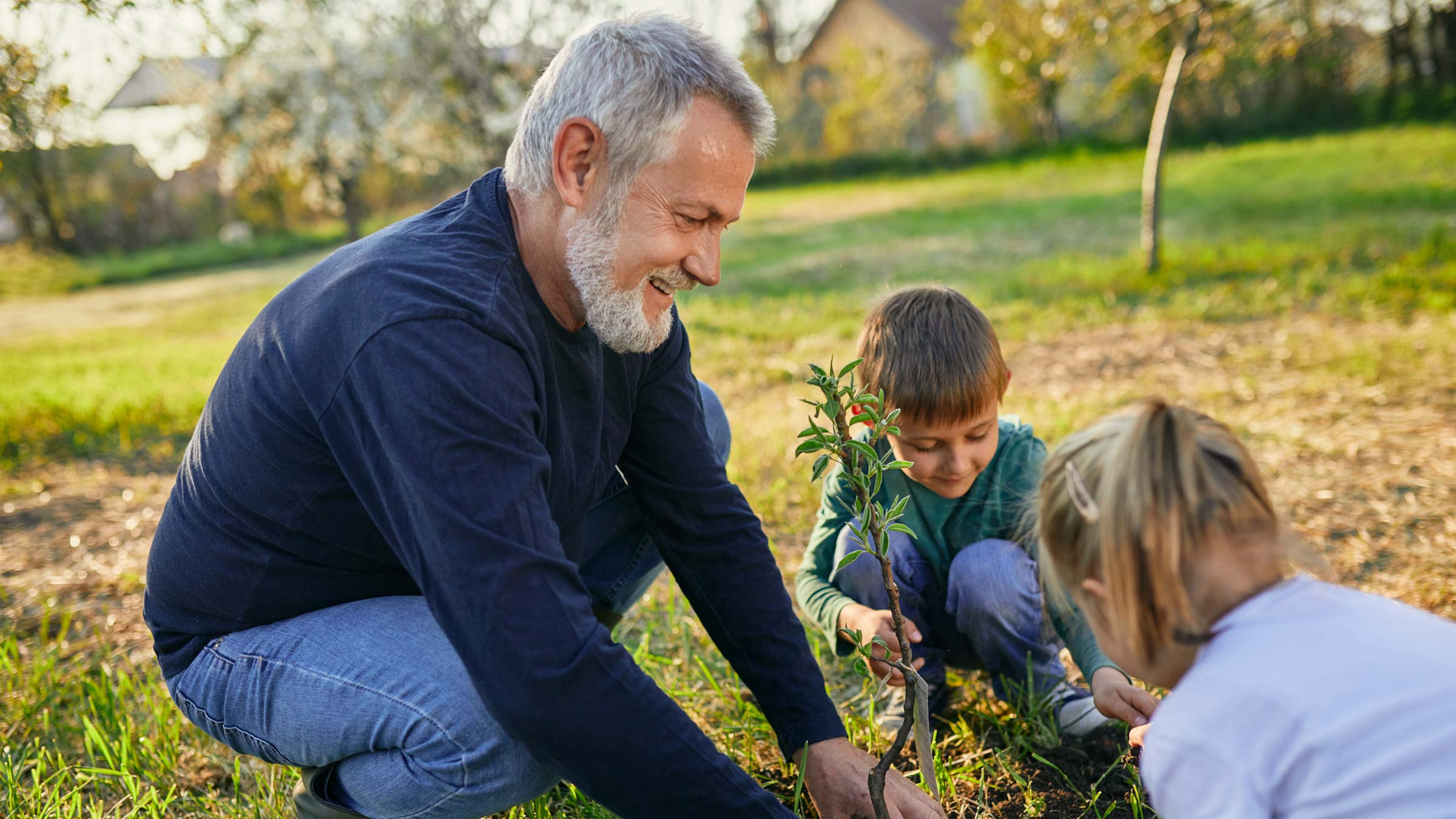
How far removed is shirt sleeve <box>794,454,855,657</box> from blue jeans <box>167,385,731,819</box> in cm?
75

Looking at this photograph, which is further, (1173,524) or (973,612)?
(973,612)

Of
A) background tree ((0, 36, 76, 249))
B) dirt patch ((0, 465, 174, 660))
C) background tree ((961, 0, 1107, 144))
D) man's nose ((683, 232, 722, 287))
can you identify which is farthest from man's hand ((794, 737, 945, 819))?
background tree ((961, 0, 1107, 144))

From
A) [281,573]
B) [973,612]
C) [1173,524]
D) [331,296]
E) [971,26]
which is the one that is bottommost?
[973,612]

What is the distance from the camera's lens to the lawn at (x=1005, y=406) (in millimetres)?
2352

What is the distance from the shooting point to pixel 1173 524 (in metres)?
1.26

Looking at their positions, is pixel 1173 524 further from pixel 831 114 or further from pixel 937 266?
pixel 831 114

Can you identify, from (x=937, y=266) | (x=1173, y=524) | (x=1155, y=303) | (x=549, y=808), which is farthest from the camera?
(x=937, y=266)

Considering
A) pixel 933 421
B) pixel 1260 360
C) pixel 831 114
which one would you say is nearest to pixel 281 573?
pixel 933 421

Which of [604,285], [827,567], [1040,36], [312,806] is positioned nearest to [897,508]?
[604,285]

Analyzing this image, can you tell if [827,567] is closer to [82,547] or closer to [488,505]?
[488,505]

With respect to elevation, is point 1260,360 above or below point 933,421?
below

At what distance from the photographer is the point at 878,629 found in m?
A: 2.13

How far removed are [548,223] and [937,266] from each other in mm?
7712

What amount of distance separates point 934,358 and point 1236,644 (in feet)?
3.65
